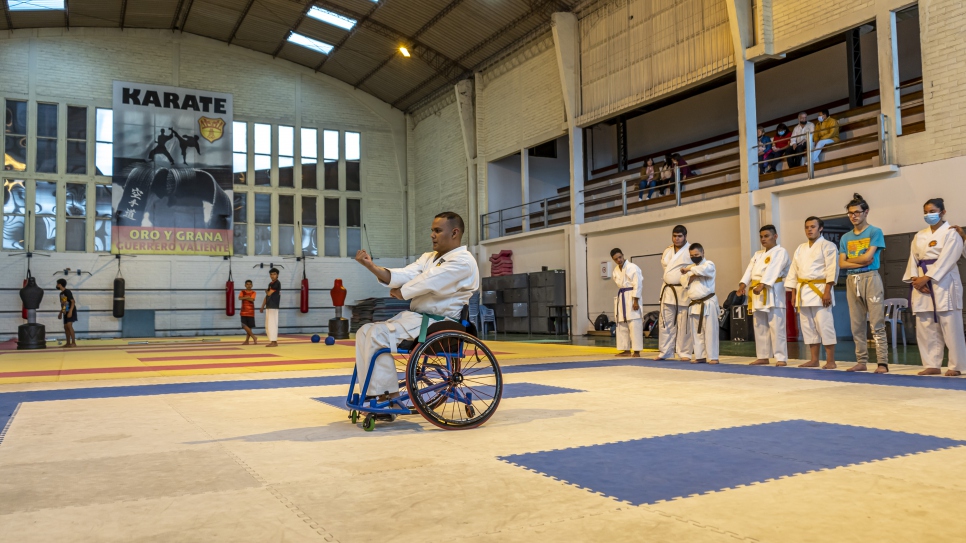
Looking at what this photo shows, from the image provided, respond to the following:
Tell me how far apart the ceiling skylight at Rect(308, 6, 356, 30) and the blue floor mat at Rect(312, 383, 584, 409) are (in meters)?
17.0

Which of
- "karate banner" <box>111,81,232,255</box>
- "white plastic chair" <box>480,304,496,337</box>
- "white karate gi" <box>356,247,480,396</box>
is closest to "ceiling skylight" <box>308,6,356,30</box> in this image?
"karate banner" <box>111,81,232,255</box>

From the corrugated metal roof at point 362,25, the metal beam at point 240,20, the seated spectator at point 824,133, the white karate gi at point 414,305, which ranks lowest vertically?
the white karate gi at point 414,305

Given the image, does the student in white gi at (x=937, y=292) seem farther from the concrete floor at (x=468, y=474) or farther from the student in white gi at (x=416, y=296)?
the student in white gi at (x=416, y=296)

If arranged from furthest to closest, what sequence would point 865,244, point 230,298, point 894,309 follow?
1. point 230,298
2. point 894,309
3. point 865,244

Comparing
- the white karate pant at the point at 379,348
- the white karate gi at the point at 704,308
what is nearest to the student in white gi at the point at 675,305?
the white karate gi at the point at 704,308

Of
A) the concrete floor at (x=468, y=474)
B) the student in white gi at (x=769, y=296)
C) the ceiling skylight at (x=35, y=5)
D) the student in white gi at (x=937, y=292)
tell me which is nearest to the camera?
the concrete floor at (x=468, y=474)

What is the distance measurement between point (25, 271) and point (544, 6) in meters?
16.6

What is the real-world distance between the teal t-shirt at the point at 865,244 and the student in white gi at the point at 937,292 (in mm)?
339

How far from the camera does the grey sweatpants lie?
7.25 metres

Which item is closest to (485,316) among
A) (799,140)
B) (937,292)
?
(799,140)

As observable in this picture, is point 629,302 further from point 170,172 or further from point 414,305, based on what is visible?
point 170,172

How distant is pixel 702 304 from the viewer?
9.23m

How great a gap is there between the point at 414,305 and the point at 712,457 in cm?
205

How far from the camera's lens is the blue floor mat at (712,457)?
114 inches
